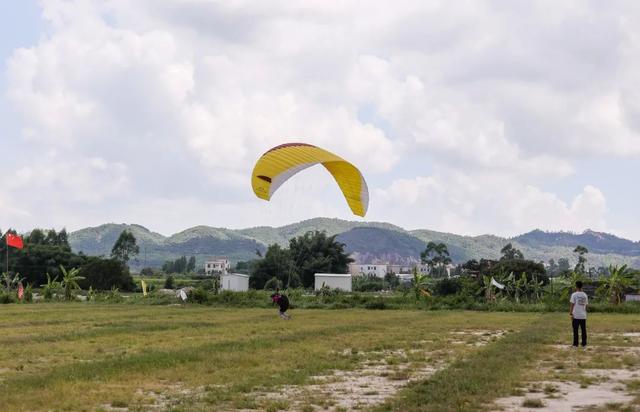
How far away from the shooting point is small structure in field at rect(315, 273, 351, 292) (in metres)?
86.9

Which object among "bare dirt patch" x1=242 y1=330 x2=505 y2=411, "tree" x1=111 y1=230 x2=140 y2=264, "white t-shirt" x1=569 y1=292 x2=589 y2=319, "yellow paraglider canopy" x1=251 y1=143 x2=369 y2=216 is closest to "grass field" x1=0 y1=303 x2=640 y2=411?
"bare dirt patch" x1=242 y1=330 x2=505 y2=411

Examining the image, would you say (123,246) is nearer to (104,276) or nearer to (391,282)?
(391,282)

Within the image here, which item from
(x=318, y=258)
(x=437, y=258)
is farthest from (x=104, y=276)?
(x=437, y=258)

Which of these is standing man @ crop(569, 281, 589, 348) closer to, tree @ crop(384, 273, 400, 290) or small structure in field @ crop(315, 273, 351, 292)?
small structure in field @ crop(315, 273, 351, 292)

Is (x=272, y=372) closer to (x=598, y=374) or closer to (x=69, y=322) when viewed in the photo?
(x=598, y=374)

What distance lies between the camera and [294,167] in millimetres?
25516

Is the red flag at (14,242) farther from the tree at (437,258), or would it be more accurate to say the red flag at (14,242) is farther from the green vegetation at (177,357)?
the tree at (437,258)

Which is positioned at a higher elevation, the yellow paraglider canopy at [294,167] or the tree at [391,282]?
the yellow paraglider canopy at [294,167]

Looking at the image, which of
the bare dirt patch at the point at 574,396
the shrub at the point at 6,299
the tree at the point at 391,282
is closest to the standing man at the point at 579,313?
the bare dirt patch at the point at 574,396

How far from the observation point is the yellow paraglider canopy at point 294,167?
2556cm

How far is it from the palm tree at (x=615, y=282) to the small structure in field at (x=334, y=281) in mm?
37769

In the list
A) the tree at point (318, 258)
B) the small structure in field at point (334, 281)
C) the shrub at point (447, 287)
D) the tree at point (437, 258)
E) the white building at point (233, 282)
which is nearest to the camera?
the white building at point (233, 282)

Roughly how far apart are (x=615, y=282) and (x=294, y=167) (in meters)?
34.1

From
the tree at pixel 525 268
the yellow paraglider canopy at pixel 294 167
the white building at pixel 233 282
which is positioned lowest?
the white building at pixel 233 282
